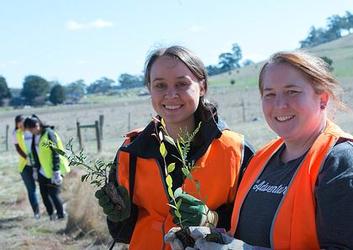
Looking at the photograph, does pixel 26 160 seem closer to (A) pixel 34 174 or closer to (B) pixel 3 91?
(A) pixel 34 174

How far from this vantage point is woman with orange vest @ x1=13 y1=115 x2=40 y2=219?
30.8ft

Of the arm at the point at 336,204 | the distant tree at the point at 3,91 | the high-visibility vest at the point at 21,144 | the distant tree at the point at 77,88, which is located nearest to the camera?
the arm at the point at 336,204

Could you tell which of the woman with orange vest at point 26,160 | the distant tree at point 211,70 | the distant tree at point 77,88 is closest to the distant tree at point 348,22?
the distant tree at point 211,70

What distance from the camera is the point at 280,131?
90.3 inches

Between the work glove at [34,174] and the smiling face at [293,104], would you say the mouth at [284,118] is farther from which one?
the work glove at [34,174]

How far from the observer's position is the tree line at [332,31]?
12675 centimetres

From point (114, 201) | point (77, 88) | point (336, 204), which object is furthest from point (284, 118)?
point (77, 88)

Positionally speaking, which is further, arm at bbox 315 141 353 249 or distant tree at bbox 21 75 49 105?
distant tree at bbox 21 75 49 105

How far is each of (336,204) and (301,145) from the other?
41cm

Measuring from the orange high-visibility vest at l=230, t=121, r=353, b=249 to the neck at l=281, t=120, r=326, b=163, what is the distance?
0.11 feet

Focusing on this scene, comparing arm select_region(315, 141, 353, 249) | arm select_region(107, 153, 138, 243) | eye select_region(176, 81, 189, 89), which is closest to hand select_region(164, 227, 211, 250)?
arm select_region(315, 141, 353, 249)

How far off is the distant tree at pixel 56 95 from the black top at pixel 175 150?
84.6 m

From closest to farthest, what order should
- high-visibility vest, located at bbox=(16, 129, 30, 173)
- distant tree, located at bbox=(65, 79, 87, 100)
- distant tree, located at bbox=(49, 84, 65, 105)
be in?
high-visibility vest, located at bbox=(16, 129, 30, 173) < distant tree, located at bbox=(49, 84, 65, 105) < distant tree, located at bbox=(65, 79, 87, 100)

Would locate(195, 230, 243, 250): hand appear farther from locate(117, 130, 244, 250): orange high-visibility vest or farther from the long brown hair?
A: the long brown hair
